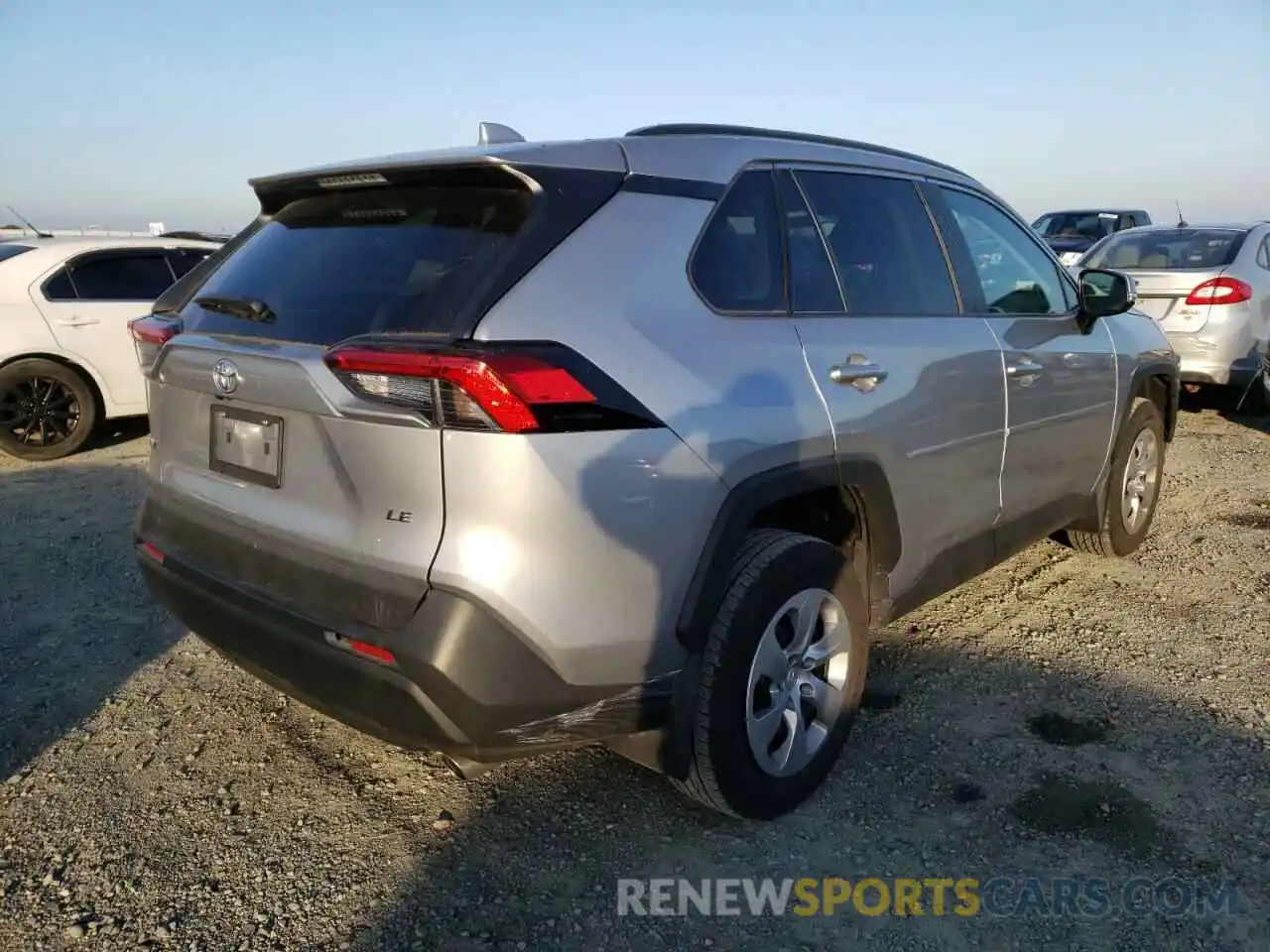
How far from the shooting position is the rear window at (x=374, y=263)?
2174 millimetres

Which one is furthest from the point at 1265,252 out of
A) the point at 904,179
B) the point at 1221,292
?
the point at 904,179

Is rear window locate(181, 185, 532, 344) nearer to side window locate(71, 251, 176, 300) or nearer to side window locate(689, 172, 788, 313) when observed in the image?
side window locate(689, 172, 788, 313)

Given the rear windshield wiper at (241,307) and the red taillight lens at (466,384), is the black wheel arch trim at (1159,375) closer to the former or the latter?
the red taillight lens at (466,384)

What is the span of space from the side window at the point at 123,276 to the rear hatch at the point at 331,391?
5352mm

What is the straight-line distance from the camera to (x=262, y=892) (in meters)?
2.46

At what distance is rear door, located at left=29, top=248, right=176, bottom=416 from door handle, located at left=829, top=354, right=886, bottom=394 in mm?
6123

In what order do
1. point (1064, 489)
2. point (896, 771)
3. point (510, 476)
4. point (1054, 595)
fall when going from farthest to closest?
point (1054, 595) → point (1064, 489) → point (896, 771) → point (510, 476)

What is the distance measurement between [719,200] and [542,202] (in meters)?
0.59

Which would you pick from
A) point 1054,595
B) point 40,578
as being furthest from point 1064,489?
point 40,578

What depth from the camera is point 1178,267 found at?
27.3 feet

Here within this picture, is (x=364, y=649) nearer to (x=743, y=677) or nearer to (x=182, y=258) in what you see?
(x=743, y=677)

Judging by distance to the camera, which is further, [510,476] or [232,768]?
[232,768]

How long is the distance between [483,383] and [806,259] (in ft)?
4.16

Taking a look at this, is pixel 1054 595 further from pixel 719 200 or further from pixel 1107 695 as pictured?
pixel 719 200
